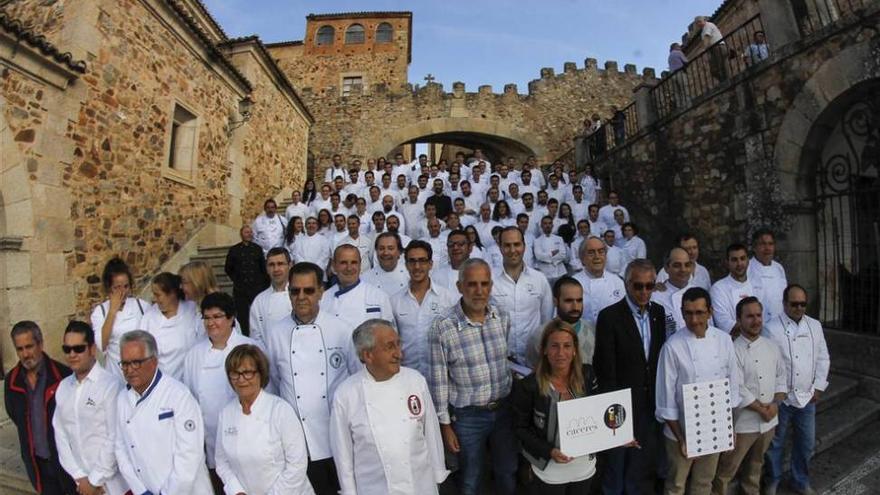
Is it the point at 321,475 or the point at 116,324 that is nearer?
the point at 321,475

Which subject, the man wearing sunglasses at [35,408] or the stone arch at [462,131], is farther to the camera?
the stone arch at [462,131]

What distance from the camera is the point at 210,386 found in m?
2.72

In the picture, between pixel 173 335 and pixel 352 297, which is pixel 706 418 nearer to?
pixel 352 297

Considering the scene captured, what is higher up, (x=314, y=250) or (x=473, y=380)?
(x=314, y=250)

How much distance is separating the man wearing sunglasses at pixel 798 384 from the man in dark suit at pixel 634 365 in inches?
40.0

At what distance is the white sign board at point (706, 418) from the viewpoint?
2676mm

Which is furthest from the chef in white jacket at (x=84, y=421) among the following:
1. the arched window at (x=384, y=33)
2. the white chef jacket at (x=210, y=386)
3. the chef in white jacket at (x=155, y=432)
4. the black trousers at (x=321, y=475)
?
the arched window at (x=384, y=33)

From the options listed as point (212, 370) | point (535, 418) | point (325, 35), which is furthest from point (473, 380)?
point (325, 35)

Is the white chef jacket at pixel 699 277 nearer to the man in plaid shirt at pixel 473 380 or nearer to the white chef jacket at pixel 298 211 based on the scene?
the man in plaid shirt at pixel 473 380

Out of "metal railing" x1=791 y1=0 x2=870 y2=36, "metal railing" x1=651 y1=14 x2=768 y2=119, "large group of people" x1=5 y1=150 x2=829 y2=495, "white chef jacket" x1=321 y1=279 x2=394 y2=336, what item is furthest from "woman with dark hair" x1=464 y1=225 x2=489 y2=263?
"metal railing" x1=791 y1=0 x2=870 y2=36

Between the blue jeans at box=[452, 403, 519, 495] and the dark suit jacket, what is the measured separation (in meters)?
0.69

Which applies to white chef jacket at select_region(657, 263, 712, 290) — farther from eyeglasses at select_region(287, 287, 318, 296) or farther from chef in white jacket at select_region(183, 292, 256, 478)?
chef in white jacket at select_region(183, 292, 256, 478)

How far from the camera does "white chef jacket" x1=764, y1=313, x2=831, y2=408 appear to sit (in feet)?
10.6

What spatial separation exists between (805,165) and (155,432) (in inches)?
279
